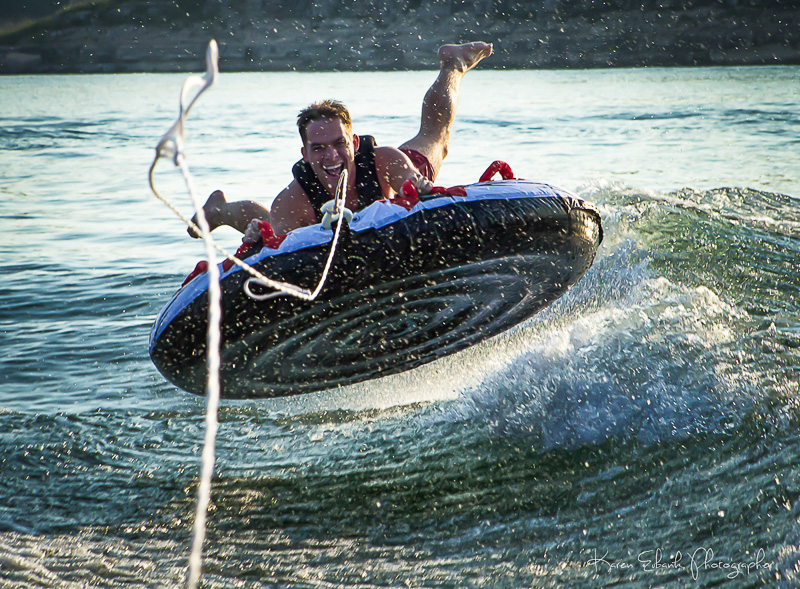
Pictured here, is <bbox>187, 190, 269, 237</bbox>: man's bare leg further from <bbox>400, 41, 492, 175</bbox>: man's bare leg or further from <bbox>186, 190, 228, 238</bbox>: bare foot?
<bbox>400, 41, 492, 175</bbox>: man's bare leg

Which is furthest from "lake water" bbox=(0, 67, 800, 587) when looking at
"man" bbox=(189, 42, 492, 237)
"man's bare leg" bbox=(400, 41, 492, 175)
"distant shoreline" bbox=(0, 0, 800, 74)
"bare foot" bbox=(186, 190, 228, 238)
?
"distant shoreline" bbox=(0, 0, 800, 74)

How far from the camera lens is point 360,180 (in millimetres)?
4227

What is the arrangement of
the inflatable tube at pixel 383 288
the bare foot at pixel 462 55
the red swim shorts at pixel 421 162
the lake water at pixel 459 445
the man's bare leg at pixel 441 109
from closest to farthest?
1. the lake water at pixel 459 445
2. the inflatable tube at pixel 383 288
3. the red swim shorts at pixel 421 162
4. the man's bare leg at pixel 441 109
5. the bare foot at pixel 462 55

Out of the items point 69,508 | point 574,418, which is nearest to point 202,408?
point 69,508

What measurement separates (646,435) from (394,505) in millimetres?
1477

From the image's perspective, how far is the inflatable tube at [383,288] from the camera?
3.69m

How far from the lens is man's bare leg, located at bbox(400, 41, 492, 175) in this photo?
5492 mm

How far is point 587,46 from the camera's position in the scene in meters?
65.4

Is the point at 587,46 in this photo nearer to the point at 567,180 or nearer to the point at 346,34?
the point at 346,34
